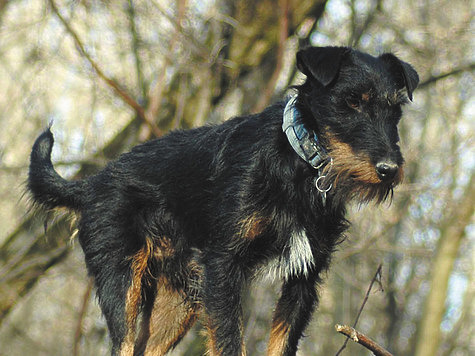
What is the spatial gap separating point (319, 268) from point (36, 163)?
8.29ft

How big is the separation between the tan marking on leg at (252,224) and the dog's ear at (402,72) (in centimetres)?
136

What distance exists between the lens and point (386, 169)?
376 centimetres

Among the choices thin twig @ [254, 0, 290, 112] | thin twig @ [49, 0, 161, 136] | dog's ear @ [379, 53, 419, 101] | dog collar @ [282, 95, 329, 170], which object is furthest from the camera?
thin twig @ [254, 0, 290, 112]

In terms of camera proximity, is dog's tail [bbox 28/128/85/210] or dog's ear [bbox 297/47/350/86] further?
dog's tail [bbox 28/128/85/210]

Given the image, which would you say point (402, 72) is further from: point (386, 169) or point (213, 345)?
→ point (213, 345)

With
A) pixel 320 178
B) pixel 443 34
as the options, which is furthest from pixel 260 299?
pixel 320 178

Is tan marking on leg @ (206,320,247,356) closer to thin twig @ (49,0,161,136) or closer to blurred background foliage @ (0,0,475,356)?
blurred background foliage @ (0,0,475,356)

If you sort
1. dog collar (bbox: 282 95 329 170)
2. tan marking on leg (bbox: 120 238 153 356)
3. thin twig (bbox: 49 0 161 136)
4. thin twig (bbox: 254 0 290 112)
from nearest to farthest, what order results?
1. dog collar (bbox: 282 95 329 170)
2. tan marking on leg (bbox: 120 238 153 356)
3. thin twig (bbox: 49 0 161 136)
4. thin twig (bbox: 254 0 290 112)

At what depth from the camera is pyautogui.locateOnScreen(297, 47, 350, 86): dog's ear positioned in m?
3.93

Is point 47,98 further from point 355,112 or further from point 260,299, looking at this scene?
point 355,112

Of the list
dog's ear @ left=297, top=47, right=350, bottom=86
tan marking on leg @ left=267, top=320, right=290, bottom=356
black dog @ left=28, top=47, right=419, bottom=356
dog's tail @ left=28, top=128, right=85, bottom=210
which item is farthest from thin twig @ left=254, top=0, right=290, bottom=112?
tan marking on leg @ left=267, top=320, right=290, bottom=356

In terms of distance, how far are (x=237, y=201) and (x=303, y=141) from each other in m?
0.60

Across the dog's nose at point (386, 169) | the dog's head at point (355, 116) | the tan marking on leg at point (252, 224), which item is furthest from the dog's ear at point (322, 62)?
the tan marking on leg at point (252, 224)

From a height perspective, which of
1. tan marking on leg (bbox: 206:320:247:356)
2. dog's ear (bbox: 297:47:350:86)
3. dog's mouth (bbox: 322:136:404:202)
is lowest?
tan marking on leg (bbox: 206:320:247:356)
